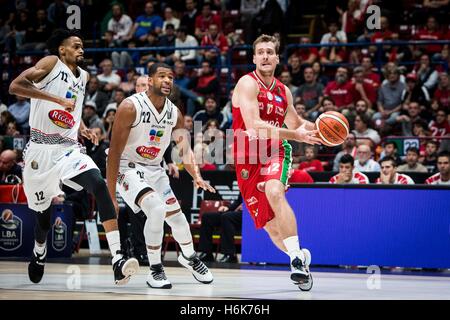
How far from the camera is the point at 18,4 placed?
22125 mm

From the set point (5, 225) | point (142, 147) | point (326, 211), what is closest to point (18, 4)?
point (5, 225)

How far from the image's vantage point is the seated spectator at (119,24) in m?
20.0

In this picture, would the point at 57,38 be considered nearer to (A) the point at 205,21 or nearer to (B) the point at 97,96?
(B) the point at 97,96

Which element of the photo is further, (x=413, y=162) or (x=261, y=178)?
(x=413, y=162)

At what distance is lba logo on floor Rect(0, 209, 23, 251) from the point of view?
12.8 m

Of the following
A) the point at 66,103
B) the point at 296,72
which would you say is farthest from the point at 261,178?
the point at 296,72

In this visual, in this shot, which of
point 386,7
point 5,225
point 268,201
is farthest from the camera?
point 386,7

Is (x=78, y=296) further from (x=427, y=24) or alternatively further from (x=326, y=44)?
(x=427, y=24)

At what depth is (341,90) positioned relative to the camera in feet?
52.7

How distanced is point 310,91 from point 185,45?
148 inches

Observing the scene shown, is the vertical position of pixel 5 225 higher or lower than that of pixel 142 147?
lower

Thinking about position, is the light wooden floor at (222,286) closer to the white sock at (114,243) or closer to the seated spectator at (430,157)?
the white sock at (114,243)

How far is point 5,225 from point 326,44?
7.24 m

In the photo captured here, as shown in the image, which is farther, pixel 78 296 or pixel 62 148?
pixel 62 148
